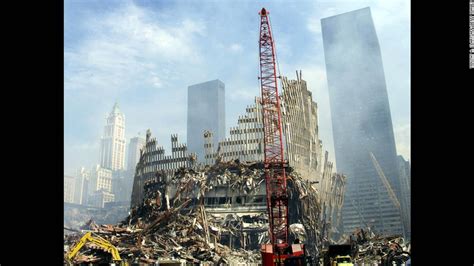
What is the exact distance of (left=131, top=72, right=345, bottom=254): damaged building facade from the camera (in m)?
59.3

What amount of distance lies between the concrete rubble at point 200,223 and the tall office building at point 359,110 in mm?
44383

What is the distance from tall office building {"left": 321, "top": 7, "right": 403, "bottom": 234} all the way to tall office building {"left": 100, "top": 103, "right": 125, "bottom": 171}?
53163 millimetres

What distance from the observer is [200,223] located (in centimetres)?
5747

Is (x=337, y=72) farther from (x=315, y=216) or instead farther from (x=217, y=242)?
(x=217, y=242)

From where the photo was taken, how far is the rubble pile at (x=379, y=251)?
52.2 metres

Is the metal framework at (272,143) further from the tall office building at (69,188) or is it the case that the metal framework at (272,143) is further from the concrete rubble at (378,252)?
the tall office building at (69,188)

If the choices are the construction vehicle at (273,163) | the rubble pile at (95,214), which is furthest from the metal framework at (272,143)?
the rubble pile at (95,214)

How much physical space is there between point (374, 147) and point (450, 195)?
334 feet

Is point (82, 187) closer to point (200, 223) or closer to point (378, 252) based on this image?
point (200, 223)

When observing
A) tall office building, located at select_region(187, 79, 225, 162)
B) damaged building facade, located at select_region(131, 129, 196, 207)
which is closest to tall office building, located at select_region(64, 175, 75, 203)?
damaged building facade, located at select_region(131, 129, 196, 207)

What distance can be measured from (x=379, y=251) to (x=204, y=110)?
6344 cm

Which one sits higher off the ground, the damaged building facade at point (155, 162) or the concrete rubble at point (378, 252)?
the damaged building facade at point (155, 162)

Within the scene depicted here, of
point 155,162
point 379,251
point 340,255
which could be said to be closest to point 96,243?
point 155,162

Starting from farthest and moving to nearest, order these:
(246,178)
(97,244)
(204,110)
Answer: (204,110), (246,178), (97,244)
